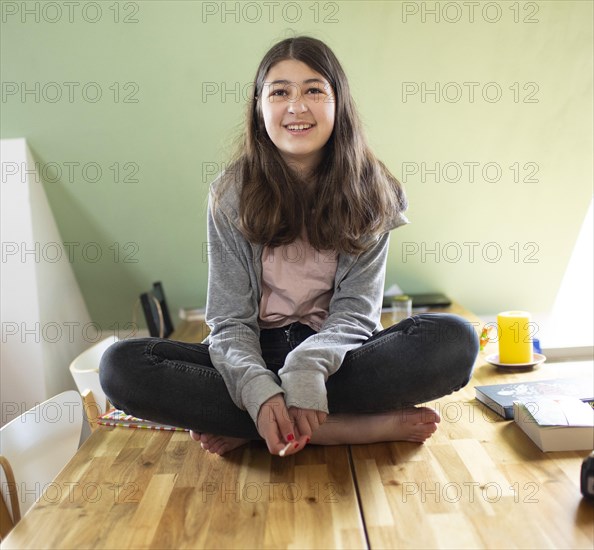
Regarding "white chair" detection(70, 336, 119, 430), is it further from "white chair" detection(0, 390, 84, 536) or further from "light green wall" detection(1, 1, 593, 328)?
"light green wall" detection(1, 1, 593, 328)

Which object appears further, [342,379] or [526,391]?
[526,391]

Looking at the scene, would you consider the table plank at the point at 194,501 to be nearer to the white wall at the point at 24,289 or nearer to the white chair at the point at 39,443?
the white chair at the point at 39,443

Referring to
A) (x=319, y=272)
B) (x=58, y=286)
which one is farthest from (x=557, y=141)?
(x=58, y=286)

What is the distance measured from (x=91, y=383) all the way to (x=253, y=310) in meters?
0.72

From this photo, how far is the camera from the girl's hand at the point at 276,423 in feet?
4.69

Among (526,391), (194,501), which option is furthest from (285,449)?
(526,391)

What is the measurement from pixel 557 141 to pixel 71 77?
1.62m

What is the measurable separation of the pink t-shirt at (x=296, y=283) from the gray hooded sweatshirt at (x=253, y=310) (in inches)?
1.0

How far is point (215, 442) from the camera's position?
5.13 feet

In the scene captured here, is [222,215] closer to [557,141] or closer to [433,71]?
[433,71]
